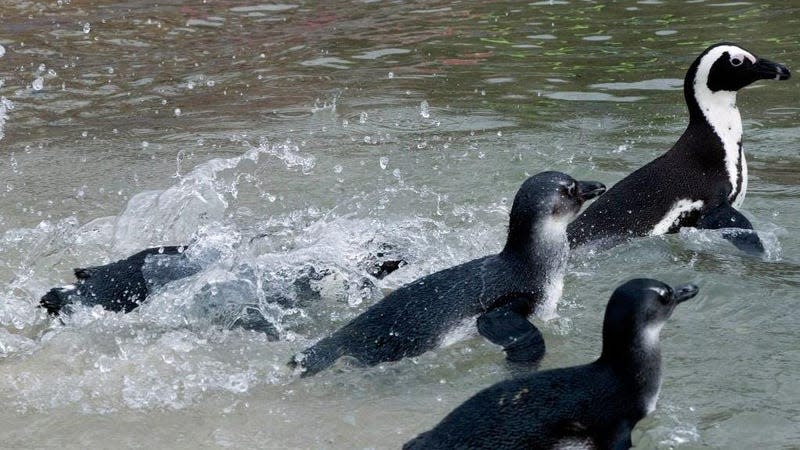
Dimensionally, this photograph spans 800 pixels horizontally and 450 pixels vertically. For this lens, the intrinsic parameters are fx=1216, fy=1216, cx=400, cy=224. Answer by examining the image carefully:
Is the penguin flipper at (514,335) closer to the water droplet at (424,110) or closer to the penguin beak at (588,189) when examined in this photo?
the penguin beak at (588,189)

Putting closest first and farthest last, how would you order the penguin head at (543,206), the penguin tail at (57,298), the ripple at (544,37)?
the penguin head at (543,206)
the penguin tail at (57,298)
the ripple at (544,37)

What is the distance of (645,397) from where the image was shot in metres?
3.68

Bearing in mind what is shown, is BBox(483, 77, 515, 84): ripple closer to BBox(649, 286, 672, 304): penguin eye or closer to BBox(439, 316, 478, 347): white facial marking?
BBox(439, 316, 478, 347): white facial marking

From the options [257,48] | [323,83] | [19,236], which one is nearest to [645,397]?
[19,236]

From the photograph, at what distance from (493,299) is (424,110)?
3771 mm

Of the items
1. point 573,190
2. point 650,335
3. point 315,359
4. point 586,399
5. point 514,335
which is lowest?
point 315,359

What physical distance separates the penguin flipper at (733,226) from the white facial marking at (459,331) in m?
1.45

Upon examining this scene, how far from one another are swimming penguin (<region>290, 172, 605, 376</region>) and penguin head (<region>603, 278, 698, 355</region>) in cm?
60

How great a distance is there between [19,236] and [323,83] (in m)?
3.52

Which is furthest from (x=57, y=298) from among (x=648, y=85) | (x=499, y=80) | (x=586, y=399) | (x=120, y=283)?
(x=648, y=85)

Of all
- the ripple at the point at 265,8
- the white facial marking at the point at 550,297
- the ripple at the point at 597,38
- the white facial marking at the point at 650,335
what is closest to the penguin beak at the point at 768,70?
the white facial marking at the point at 550,297

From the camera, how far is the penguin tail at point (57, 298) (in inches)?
200

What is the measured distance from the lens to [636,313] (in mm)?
3637

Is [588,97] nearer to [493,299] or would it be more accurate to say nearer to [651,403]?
[493,299]
